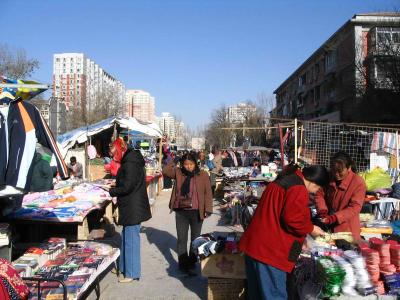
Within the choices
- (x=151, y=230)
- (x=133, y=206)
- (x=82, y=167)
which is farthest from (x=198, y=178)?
(x=82, y=167)

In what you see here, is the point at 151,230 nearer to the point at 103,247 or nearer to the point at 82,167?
the point at 103,247

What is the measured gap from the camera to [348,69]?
3916 centimetres

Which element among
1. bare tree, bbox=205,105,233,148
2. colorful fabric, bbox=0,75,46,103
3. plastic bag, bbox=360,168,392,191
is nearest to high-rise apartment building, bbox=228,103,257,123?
bare tree, bbox=205,105,233,148

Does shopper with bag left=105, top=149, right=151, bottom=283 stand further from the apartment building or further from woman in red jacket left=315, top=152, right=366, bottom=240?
the apartment building

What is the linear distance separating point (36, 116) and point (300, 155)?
846 cm

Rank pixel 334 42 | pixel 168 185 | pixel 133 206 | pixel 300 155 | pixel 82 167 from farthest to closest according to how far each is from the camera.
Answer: pixel 334 42 → pixel 168 185 → pixel 82 167 → pixel 300 155 → pixel 133 206

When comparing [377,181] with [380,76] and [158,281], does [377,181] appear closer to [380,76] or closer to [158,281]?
[158,281]

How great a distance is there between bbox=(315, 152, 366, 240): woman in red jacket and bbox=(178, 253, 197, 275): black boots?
2119mm

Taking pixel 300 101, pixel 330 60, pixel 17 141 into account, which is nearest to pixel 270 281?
pixel 17 141

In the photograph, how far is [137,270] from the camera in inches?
236

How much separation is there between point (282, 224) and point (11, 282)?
2.12 meters

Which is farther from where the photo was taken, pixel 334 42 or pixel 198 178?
pixel 334 42

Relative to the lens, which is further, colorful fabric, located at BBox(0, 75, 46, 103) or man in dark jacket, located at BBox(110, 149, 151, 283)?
man in dark jacket, located at BBox(110, 149, 151, 283)

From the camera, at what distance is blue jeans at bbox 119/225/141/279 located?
582 centimetres
